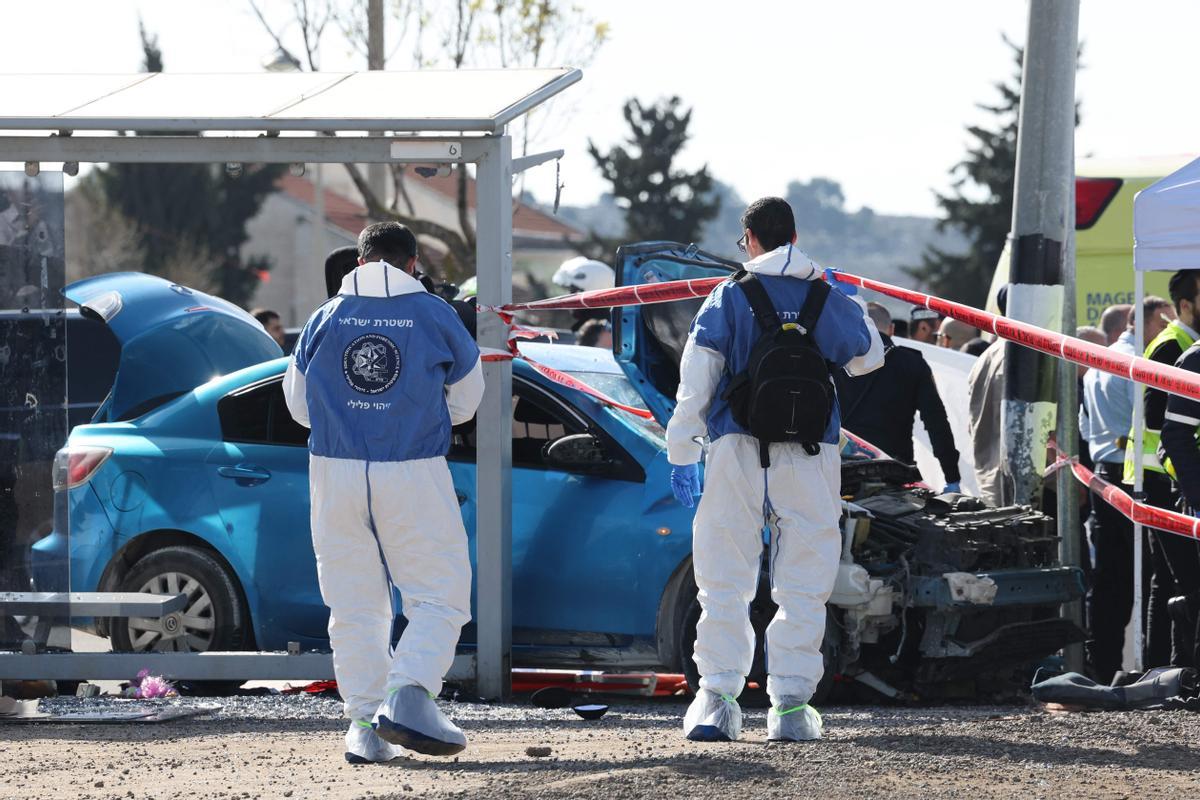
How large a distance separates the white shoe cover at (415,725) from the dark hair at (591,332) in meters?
6.35

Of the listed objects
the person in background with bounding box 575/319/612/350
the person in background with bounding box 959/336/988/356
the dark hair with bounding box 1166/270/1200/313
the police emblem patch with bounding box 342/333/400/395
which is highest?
the dark hair with bounding box 1166/270/1200/313

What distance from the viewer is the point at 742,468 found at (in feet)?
21.9

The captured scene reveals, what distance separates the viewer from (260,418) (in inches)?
345

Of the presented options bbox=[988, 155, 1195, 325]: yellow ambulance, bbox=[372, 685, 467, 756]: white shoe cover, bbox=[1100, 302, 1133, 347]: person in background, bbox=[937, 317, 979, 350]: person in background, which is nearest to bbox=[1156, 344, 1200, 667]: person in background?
bbox=[372, 685, 467, 756]: white shoe cover

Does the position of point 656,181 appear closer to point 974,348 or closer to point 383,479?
point 974,348

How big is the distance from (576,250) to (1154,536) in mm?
48602

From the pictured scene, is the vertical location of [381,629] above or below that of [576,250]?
below

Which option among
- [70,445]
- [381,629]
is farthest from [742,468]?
[70,445]

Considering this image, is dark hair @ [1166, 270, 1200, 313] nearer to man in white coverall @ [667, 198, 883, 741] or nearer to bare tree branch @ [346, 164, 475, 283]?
man in white coverall @ [667, 198, 883, 741]

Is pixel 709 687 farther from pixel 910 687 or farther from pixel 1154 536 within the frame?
pixel 1154 536

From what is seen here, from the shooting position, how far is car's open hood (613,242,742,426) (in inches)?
335

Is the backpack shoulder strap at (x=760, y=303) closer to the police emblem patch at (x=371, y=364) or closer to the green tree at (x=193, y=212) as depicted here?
the police emblem patch at (x=371, y=364)

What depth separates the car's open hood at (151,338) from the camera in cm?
924

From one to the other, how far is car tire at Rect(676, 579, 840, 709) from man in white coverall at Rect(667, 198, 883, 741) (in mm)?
1131
